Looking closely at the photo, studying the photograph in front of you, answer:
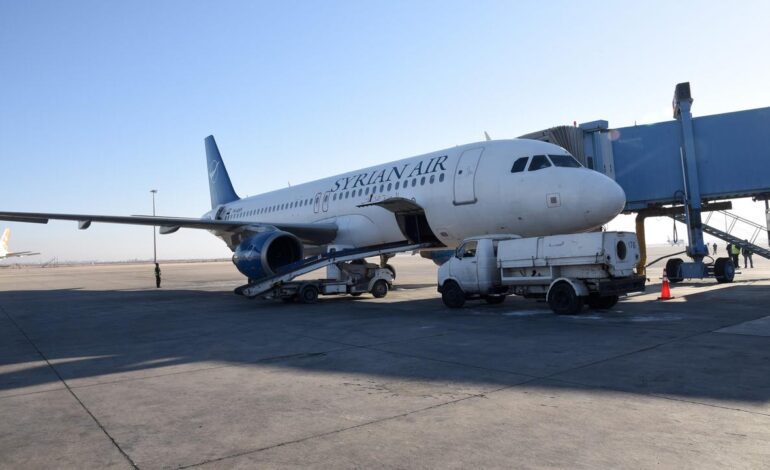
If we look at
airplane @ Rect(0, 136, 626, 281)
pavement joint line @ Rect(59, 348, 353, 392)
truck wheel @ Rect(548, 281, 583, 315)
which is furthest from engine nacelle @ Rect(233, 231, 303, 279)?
pavement joint line @ Rect(59, 348, 353, 392)

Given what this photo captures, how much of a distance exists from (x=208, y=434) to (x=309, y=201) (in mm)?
16324

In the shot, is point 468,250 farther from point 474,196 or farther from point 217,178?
point 217,178

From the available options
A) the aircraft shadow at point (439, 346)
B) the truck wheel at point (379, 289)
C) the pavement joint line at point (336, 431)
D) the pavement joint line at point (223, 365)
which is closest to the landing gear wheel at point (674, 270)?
the aircraft shadow at point (439, 346)

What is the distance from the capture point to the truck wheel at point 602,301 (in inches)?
442

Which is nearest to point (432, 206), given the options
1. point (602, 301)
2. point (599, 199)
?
point (599, 199)

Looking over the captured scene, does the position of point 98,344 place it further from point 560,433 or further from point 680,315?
point 680,315

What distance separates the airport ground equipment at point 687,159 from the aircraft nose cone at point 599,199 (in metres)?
4.63

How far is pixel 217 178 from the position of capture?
3047cm

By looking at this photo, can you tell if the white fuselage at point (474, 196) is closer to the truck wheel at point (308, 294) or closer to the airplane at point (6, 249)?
the truck wheel at point (308, 294)

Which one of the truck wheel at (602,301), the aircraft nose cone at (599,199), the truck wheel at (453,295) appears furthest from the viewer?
the truck wheel at (453,295)

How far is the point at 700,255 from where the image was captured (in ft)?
54.4

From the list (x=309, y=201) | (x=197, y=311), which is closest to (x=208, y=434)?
(x=197, y=311)

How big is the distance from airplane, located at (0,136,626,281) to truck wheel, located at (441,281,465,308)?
2.00 m

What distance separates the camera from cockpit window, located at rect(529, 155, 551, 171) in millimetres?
12766
